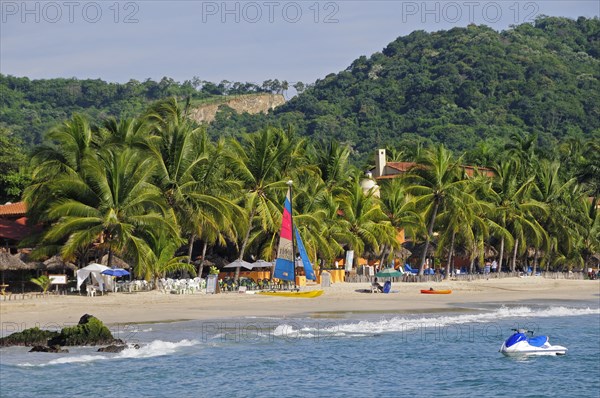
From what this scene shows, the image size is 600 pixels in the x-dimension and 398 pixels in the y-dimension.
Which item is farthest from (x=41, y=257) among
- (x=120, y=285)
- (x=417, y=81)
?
(x=417, y=81)

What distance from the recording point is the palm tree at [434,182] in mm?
54406

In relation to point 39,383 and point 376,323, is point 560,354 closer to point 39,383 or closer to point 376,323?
point 376,323

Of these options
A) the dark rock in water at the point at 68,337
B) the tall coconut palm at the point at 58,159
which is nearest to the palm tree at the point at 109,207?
the tall coconut palm at the point at 58,159

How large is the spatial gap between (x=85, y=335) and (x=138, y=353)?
1.84 meters

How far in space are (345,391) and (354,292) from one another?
2254cm

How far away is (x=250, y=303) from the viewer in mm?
40938

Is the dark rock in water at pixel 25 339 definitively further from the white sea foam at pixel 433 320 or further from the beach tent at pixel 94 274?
the beach tent at pixel 94 274

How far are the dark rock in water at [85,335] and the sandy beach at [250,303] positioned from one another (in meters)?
2.79

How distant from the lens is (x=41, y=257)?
1577 inches

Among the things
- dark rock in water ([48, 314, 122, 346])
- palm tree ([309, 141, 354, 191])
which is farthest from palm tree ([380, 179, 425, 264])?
dark rock in water ([48, 314, 122, 346])

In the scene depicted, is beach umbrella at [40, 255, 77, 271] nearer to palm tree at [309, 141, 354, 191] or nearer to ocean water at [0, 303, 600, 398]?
ocean water at [0, 303, 600, 398]

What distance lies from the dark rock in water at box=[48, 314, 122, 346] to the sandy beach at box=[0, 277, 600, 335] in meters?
2.79

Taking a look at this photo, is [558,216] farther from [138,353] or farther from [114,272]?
[138,353]

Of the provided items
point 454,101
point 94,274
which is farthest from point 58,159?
point 454,101
